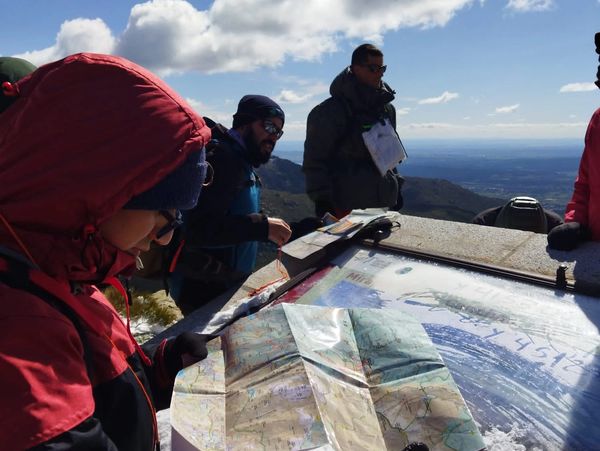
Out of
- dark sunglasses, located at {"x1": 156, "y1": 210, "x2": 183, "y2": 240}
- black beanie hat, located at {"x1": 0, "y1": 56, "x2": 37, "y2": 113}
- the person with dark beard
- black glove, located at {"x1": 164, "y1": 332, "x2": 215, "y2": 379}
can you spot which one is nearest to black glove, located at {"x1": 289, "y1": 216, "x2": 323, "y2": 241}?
the person with dark beard

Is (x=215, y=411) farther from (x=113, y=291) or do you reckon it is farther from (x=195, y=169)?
(x=113, y=291)

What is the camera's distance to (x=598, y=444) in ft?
6.19

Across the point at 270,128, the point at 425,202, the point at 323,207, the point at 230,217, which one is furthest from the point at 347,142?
the point at 425,202

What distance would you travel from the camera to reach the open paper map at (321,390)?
1.67m

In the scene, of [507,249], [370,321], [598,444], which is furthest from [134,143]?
[507,249]

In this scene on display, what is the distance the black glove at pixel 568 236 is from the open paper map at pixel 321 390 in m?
2.23

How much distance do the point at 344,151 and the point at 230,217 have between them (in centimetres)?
268

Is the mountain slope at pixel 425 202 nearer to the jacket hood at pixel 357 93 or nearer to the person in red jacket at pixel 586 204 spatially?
the jacket hood at pixel 357 93

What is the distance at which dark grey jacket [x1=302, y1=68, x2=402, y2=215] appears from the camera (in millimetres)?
5719

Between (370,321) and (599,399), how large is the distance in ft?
3.58

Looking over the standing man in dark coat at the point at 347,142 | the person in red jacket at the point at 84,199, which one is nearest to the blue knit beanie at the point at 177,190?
the person in red jacket at the point at 84,199

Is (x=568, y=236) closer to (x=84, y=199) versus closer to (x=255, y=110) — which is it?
(x=255, y=110)

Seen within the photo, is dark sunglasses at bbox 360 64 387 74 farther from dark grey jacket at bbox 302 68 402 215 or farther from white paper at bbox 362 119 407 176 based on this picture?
white paper at bbox 362 119 407 176

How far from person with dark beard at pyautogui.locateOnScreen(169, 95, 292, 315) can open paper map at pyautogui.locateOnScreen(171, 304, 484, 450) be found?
1.26 meters
